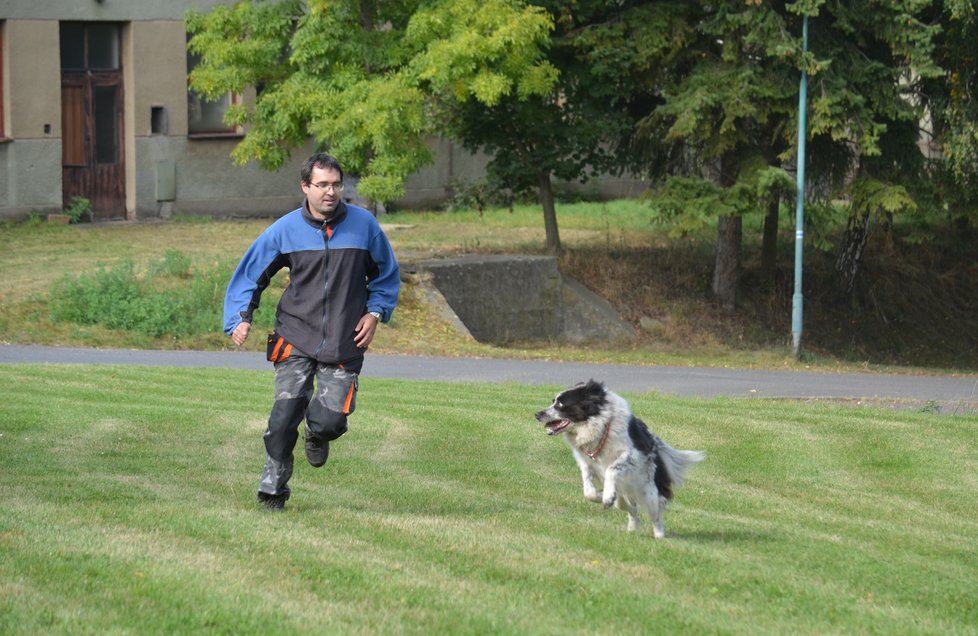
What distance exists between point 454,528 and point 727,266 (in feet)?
78.2

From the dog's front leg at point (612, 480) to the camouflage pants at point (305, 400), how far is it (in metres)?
1.67

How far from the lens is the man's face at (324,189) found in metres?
8.74

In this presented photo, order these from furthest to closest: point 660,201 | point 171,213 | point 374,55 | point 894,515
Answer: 1. point 171,213
2. point 660,201
3. point 374,55
4. point 894,515

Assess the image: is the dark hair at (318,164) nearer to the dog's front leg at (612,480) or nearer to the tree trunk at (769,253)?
the dog's front leg at (612,480)

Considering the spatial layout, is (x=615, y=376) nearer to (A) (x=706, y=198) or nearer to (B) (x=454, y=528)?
(A) (x=706, y=198)

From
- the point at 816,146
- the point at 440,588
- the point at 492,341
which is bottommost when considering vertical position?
the point at 492,341

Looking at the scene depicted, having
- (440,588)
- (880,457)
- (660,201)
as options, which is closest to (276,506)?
(440,588)

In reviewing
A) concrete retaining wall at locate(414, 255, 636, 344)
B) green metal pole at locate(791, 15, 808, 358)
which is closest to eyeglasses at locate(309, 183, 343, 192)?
green metal pole at locate(791, 15, 808, 358)

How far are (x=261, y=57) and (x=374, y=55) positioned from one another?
2184 millimetres

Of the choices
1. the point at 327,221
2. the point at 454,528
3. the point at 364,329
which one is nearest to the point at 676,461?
the point at 454,528

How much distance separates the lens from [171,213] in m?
35.1

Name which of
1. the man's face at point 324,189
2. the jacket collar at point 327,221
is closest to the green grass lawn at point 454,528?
the jacket collar at point 327,221

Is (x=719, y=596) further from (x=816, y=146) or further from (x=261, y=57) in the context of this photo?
(x=816, y=146)

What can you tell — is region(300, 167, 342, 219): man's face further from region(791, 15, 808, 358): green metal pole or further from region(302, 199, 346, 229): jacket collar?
region(791, 15, 808, 358): green metal pole
